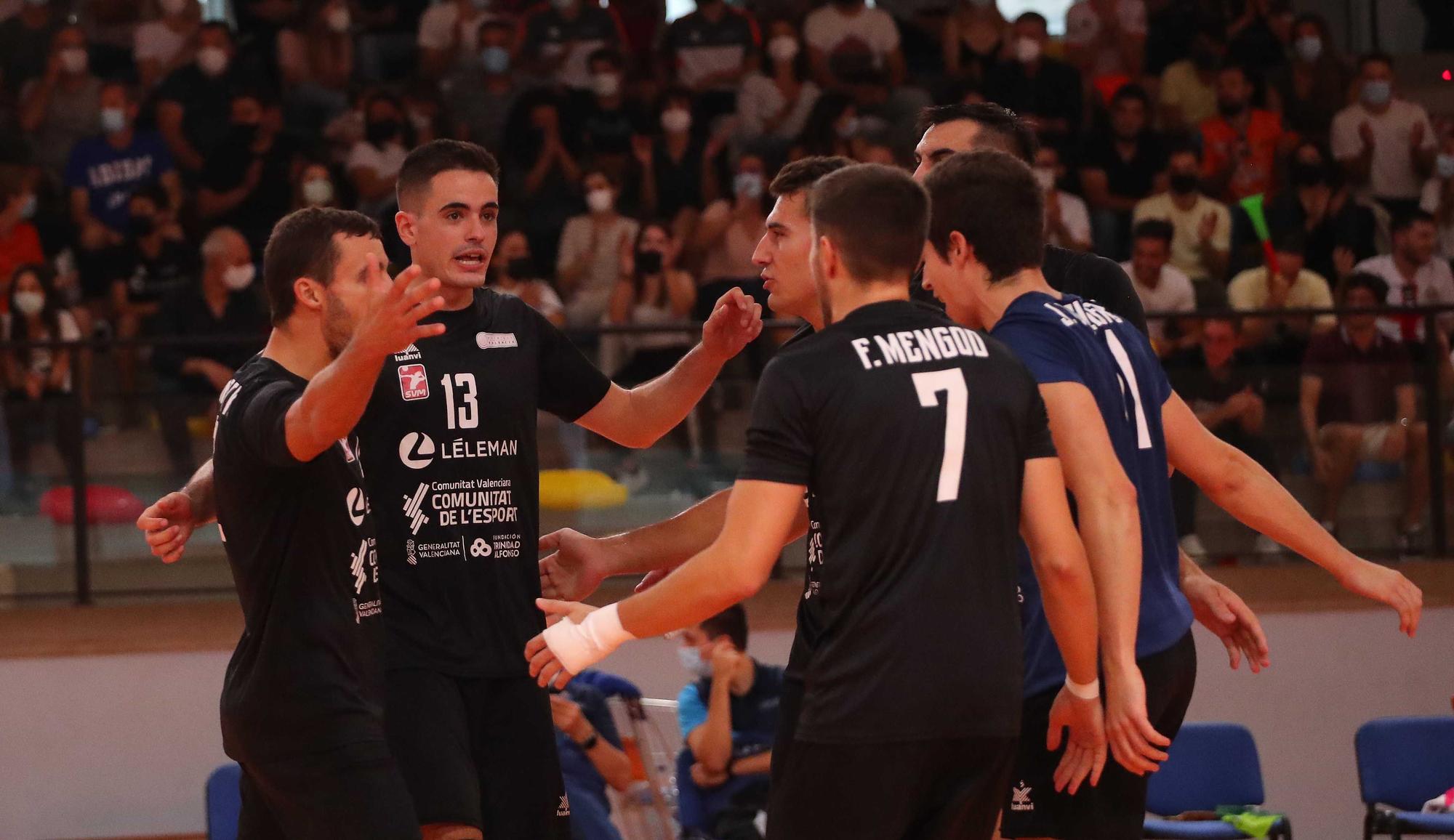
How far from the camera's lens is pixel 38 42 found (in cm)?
1141

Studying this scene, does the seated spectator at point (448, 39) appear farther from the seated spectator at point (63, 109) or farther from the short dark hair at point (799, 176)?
the short dark hair at point (799, 176)

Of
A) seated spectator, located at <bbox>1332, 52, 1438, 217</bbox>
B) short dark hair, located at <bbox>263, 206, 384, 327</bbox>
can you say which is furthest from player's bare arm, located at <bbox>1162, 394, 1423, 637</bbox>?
seated spectator, located at <bbox>1332, 52, 1438, 217</bbox>

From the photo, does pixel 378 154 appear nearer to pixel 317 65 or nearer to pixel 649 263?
pixel 317 65

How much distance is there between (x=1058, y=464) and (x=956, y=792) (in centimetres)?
62

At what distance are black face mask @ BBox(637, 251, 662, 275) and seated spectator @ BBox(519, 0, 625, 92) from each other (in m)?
2.17

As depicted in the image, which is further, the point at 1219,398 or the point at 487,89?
the point at 487,89

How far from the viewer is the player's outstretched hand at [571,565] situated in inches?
173

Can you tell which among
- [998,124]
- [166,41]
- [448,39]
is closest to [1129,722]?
[998,124]

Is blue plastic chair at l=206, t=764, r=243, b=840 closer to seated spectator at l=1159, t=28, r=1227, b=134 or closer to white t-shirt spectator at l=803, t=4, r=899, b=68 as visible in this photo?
white t-shirt spectator at l=803, t=4, r=899, b=68

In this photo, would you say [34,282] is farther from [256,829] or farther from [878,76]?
[256,829]

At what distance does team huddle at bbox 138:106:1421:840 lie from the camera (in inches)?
122

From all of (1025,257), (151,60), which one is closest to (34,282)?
(151,60)

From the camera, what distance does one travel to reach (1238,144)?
37.2 feet

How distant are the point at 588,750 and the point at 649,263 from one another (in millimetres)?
3458
